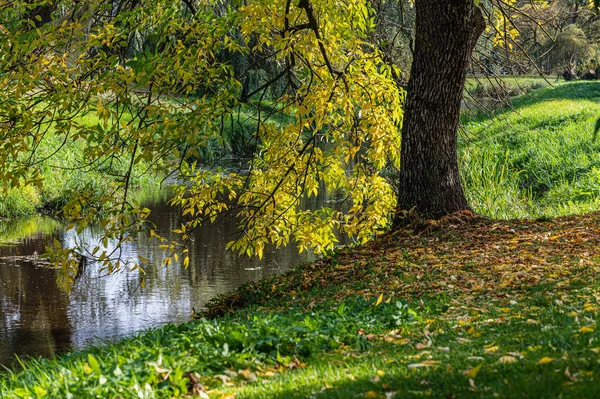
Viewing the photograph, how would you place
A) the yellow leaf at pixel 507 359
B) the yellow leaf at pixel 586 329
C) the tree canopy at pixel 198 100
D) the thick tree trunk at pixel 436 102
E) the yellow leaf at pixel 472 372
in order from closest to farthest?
1. the yellow leaf at pixel 472 372
2. the yellow leaf at pixel 507 359
3. the yellow leaf at pixel 586 329
4. the tree canopy at pixel 198 100
5. the thick tree trunk at pixel 436 102

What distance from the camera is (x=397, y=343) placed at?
466cm

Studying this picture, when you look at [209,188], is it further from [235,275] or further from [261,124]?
[235,275]

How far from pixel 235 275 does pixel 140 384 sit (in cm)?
753

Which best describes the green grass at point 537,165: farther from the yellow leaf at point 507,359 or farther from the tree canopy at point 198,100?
the yellow leaf at point 507,359

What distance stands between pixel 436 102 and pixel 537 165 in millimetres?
7606

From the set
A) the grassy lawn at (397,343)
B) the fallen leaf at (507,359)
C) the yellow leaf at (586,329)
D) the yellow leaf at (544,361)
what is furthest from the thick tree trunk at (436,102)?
the yellow leaf at (544,361)

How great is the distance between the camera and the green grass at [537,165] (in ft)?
37.6

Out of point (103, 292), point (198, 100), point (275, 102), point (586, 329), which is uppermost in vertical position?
point (275, 102)

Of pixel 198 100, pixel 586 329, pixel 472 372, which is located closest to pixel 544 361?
pixel 472 372

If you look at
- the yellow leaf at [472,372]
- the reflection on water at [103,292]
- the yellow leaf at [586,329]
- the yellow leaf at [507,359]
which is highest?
the yellow leaf at [586,329]

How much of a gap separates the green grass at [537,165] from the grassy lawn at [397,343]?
3.77m

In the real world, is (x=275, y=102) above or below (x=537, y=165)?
above

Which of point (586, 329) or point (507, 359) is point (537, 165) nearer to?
point (586, 329)

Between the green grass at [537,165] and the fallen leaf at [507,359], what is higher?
the green grass at [537,165]
